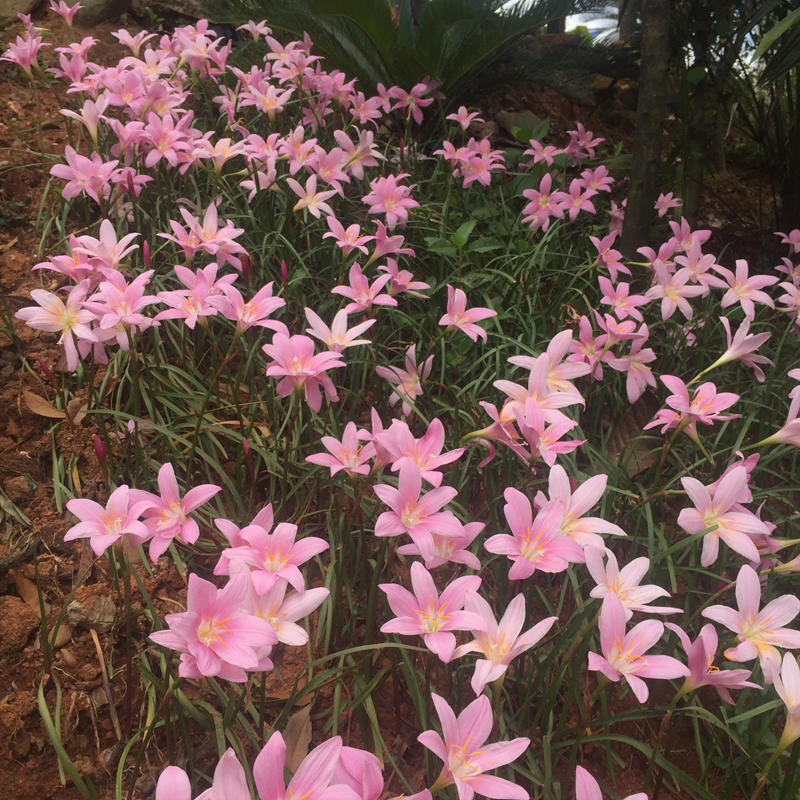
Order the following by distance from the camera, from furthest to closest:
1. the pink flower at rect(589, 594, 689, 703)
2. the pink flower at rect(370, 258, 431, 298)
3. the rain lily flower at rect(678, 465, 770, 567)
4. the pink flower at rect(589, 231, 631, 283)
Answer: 1. the pink flower at rect(589, 231, 631, 283)
2. the pink flower at rect(370, 258, 431, 298)
3. the rain lily flower at rect(678, 465, 770, 567)
4. the pink flower at rect(589, 594, 689, 703)

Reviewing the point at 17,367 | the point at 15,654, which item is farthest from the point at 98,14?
the point at 15,654

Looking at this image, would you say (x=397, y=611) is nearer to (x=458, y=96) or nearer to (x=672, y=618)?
(x=672, y=618)

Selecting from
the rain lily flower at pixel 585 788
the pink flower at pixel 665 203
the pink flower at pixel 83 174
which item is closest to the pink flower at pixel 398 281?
the pink flower at pixel 83 174

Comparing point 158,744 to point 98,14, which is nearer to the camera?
point 158,744

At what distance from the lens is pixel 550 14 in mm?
3561

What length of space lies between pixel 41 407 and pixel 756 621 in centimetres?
168

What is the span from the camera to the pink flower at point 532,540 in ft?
3.26

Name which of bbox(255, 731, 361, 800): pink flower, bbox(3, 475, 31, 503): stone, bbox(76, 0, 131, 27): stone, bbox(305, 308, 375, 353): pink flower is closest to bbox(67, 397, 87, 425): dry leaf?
bbox(3, 475, 31, 503): stone

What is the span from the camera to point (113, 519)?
3.34ft

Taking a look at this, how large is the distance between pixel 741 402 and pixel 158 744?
182cm

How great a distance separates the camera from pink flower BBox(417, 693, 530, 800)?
806mm

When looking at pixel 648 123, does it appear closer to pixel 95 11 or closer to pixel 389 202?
pixel 389 202

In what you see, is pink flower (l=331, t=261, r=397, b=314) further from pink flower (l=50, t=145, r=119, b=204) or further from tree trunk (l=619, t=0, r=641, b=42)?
tree trunk (l=619, t=0, r=641, b=42)

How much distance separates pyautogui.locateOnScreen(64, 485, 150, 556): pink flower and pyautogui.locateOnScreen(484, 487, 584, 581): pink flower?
1.73ft
